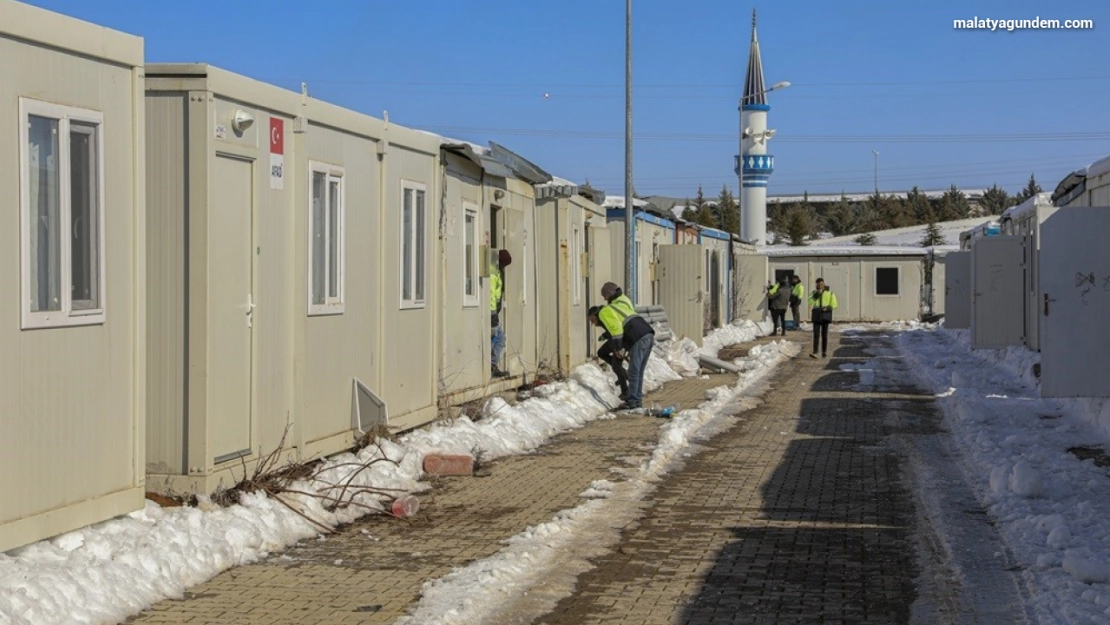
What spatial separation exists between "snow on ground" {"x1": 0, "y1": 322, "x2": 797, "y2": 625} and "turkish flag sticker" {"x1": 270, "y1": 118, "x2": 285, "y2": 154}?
2380 millimetres

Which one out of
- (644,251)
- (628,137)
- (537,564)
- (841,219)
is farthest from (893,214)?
(537,564)

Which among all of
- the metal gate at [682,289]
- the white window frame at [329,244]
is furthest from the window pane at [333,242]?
the metal gate at [682,289]

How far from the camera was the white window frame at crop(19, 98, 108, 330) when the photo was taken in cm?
705

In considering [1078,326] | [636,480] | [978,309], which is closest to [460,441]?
[636,480]

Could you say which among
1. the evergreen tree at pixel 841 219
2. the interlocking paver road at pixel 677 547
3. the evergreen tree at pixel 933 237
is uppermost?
the evergreen tree at pixel 841 219

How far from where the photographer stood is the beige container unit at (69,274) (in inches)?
276

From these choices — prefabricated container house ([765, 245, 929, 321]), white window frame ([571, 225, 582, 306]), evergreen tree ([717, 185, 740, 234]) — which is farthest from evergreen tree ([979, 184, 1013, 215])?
white window frame ([571, 225, 582, 306])

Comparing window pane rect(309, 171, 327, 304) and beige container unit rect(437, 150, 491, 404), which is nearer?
window pane rect(309, 171, 327, 304)

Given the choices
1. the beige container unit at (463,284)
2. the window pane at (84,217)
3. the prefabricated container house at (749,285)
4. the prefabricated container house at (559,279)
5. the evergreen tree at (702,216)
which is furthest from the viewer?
the evergreen tree at (702,216)

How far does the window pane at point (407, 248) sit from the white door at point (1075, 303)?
6.32m

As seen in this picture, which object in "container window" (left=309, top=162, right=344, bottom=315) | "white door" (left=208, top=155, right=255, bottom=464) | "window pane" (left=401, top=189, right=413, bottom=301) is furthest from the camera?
"window pane" (left=401, top=189, right=413, bottom=301)

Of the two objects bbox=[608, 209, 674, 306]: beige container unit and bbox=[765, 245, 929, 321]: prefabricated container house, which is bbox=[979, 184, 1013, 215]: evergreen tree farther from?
bbox=[608, 209, 674, 306]: beige container unit

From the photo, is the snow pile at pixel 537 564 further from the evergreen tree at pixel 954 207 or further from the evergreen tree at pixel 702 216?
the evergreen tree at pixel 954 207

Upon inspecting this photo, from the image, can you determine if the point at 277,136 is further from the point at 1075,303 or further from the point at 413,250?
the point at 1075,303
